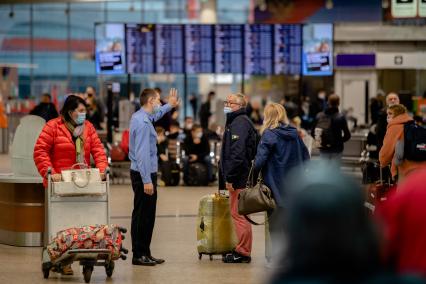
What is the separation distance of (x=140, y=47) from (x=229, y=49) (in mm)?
1844

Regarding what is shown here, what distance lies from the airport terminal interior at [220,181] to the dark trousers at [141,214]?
12 mm

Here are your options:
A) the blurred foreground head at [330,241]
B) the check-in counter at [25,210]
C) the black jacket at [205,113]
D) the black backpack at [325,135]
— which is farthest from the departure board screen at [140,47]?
the blurred foreground head at [330,241]

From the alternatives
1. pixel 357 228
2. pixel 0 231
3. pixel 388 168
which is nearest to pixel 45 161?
pixel 0 231

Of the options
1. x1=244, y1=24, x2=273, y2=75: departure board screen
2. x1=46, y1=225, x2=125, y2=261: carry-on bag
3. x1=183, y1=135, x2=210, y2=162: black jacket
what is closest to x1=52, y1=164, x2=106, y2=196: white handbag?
x1=46, y1=225, x2=125, y2=261: carry-on bag

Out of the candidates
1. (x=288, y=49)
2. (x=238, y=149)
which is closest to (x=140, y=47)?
(x=288, y=49)

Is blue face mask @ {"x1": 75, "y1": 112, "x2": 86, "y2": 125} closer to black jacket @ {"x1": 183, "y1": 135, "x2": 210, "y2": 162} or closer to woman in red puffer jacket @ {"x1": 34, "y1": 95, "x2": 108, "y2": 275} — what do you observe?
woman in red puffer jacket @ {"x1": 34, "y1": 95, "x2": 108, "y2": 275}

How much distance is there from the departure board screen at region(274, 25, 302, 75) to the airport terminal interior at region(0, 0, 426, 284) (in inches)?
1.1

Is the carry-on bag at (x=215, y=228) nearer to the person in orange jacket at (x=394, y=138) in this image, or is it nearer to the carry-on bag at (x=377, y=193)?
the carry-on bag at (x=377, y=193)

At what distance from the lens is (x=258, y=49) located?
23.0 metres

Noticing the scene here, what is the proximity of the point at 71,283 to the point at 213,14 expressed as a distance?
109ft

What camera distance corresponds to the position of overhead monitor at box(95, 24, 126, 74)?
22484 mm

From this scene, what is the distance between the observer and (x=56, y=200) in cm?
951

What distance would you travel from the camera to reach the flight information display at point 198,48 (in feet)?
75.9

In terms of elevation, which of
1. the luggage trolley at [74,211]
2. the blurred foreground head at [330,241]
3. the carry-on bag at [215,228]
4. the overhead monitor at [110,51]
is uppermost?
the overhead monitor at [110,51]
